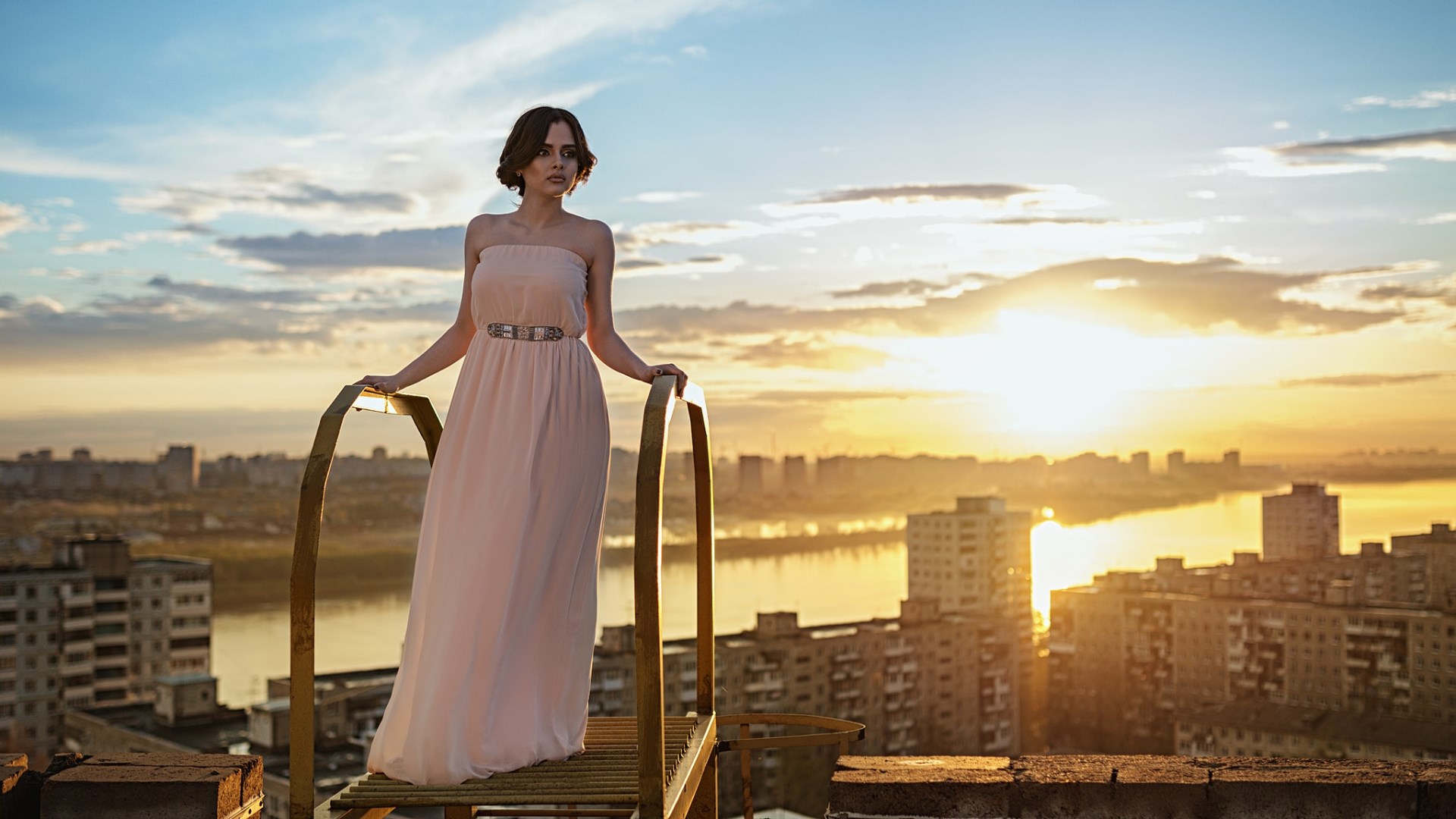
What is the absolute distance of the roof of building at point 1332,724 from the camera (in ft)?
87.0

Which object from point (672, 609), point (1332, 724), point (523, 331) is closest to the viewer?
point (523, 331)

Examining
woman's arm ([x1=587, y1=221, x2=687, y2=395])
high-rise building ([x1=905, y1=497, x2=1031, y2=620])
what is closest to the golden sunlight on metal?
woman's arm ([x1=587, y1=221, x2=687, y2=395])

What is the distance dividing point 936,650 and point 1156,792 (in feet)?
115

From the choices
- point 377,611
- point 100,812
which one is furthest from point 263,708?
point 100,812

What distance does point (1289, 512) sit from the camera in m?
46.6

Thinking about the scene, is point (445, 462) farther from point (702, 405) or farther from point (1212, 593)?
point (1212, 593)

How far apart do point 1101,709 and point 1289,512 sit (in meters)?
13.1

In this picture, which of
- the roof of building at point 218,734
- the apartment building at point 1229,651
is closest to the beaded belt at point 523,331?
the roof of building at point 218,734

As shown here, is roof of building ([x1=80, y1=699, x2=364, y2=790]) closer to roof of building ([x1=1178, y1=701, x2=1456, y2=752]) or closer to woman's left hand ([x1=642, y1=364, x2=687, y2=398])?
woman's left hand ([x1=642, y1=364, x2=687, y2=398])

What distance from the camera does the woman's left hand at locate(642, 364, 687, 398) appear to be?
2049 mm

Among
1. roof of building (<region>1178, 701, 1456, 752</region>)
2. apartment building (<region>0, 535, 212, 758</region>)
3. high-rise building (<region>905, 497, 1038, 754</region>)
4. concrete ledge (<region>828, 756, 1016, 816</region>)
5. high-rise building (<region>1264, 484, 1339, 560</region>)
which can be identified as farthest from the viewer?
high-rise building (<region>1264, 484, 1339, 560</region>)

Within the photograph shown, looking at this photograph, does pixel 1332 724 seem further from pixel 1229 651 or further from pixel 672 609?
pixel 672 609

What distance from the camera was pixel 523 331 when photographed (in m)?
2.18

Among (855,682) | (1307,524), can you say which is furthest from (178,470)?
(1307,524)
